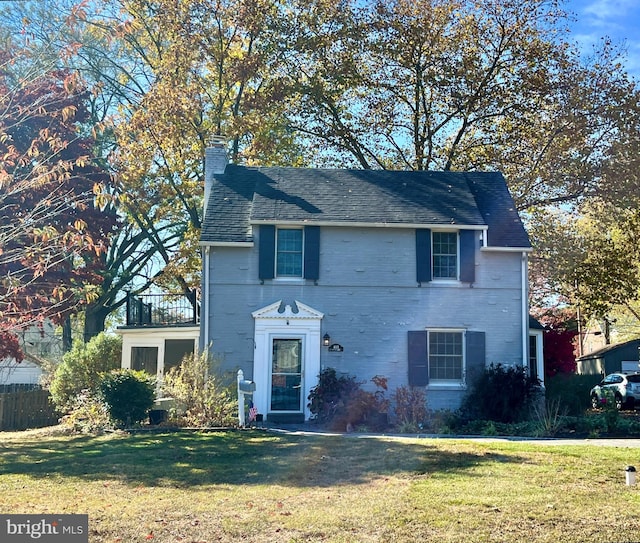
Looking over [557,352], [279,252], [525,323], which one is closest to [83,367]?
[279,252]

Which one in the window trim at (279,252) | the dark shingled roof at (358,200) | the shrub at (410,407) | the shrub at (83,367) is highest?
the dark shingled roof at (358,200)

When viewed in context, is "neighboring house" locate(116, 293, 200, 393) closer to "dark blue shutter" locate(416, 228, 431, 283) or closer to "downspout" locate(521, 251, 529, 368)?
"dark blue shutter" locate(416, 228, 431, 283)

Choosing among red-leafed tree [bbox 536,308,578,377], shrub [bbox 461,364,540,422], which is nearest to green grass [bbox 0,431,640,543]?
shrub [bbox 461,364,540,422]

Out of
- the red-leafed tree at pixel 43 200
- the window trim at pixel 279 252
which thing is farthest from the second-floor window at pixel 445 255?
the red-leafed tree at pixel 43 200

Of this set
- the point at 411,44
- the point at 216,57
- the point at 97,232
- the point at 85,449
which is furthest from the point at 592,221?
the point at 85,449

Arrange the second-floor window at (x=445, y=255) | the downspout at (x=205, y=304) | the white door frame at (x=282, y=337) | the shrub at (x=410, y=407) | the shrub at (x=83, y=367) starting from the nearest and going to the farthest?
1. the shrub at (x=410, y=407)
2. the white door frame at (x=282, y=337)
3. the downspout at (x=205, y=304)
4. the second-floor window at (x=445, y=255)
5. the shrub at (x=83, y=367)

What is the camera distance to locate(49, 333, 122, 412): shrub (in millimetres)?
20172

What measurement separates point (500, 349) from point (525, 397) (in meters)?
1.78

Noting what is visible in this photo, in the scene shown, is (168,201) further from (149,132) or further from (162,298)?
(162,298)

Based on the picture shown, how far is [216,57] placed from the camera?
26906mm

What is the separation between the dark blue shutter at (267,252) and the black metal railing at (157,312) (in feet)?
15.9

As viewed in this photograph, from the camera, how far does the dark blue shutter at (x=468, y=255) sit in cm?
1834

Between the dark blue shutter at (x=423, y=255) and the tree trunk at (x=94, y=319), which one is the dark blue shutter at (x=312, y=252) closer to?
the dark blue shutter at (x=423, y=255)

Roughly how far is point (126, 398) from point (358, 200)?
8.21 m
